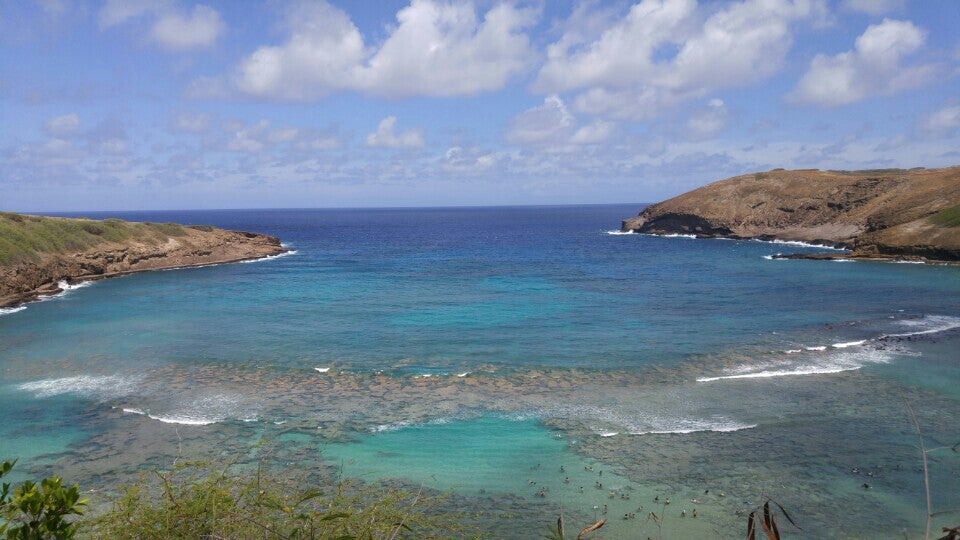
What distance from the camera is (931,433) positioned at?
20.7 meters

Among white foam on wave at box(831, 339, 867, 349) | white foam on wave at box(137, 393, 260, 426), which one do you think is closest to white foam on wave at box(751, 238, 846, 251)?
white foam on wave at box(831, 339, 867, 349)

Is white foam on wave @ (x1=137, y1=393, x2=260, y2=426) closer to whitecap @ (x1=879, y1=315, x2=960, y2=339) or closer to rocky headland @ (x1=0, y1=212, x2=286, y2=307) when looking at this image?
whitecap @ (x1=879, y1=315, x2=960, y2=339)

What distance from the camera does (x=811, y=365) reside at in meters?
29.0

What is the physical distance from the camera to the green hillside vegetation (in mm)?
57031

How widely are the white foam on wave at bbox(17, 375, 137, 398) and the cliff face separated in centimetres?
7770

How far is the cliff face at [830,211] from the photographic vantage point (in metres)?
74.2

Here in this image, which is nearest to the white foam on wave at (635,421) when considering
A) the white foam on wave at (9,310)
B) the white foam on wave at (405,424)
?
the white foam on wave at (405,424)

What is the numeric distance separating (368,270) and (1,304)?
33303 mm

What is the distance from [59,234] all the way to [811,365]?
72.0 meters

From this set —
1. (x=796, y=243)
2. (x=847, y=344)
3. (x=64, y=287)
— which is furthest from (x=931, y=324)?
(x=64, y=287)

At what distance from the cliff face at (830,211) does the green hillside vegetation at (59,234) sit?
290 feet

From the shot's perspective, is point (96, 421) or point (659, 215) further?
point (659, 215)

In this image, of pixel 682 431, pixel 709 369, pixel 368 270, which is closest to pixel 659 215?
pixel 368 270

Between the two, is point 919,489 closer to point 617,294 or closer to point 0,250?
point 617,294
